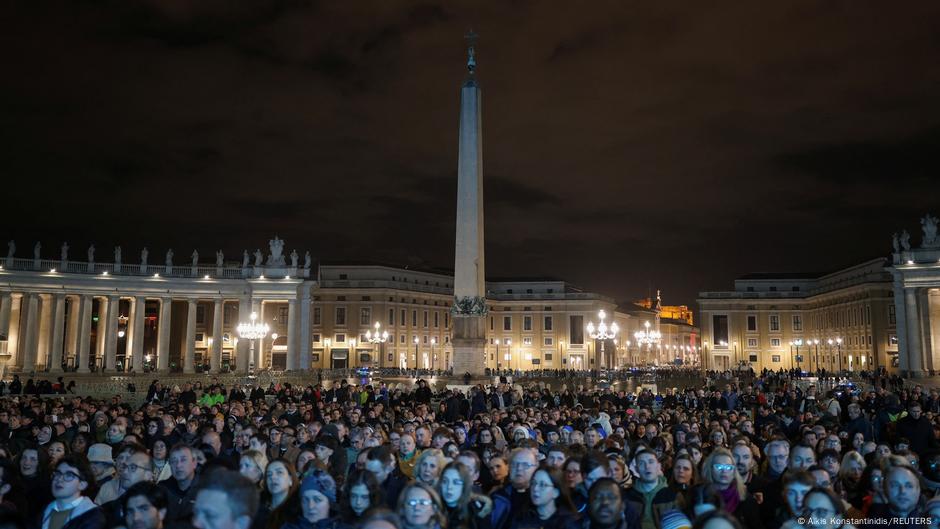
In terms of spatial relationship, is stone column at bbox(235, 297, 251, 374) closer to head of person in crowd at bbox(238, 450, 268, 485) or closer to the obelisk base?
the obelisk base

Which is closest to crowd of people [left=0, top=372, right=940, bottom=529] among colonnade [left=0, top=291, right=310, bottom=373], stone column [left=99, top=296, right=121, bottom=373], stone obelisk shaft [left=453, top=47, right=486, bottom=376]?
stone obelisk shaft [left=453, top=47, right=486, bottom=376]

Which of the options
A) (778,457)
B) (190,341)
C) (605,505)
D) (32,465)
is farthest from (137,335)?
(605,505)

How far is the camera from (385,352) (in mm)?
82625

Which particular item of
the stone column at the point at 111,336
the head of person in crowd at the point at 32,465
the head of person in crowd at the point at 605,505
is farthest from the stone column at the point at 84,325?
the head of person in crowd at the point at 605,505

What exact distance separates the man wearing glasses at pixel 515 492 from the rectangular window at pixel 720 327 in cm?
9528

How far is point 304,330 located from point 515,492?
60.2m

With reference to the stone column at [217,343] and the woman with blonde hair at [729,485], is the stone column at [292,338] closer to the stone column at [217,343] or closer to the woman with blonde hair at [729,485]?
the stone column at [217,343]

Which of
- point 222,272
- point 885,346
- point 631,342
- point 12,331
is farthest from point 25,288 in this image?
point 631,342

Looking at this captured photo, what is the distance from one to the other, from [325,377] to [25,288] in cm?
2253

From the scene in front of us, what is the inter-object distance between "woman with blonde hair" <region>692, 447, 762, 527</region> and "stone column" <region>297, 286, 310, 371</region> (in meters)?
59.9

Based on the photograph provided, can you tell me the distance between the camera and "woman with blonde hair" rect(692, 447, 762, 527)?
7012 mm

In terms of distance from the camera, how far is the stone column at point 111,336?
57000mm

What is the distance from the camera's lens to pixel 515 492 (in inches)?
283

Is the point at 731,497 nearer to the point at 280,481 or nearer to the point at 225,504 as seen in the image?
the point at 280,481
